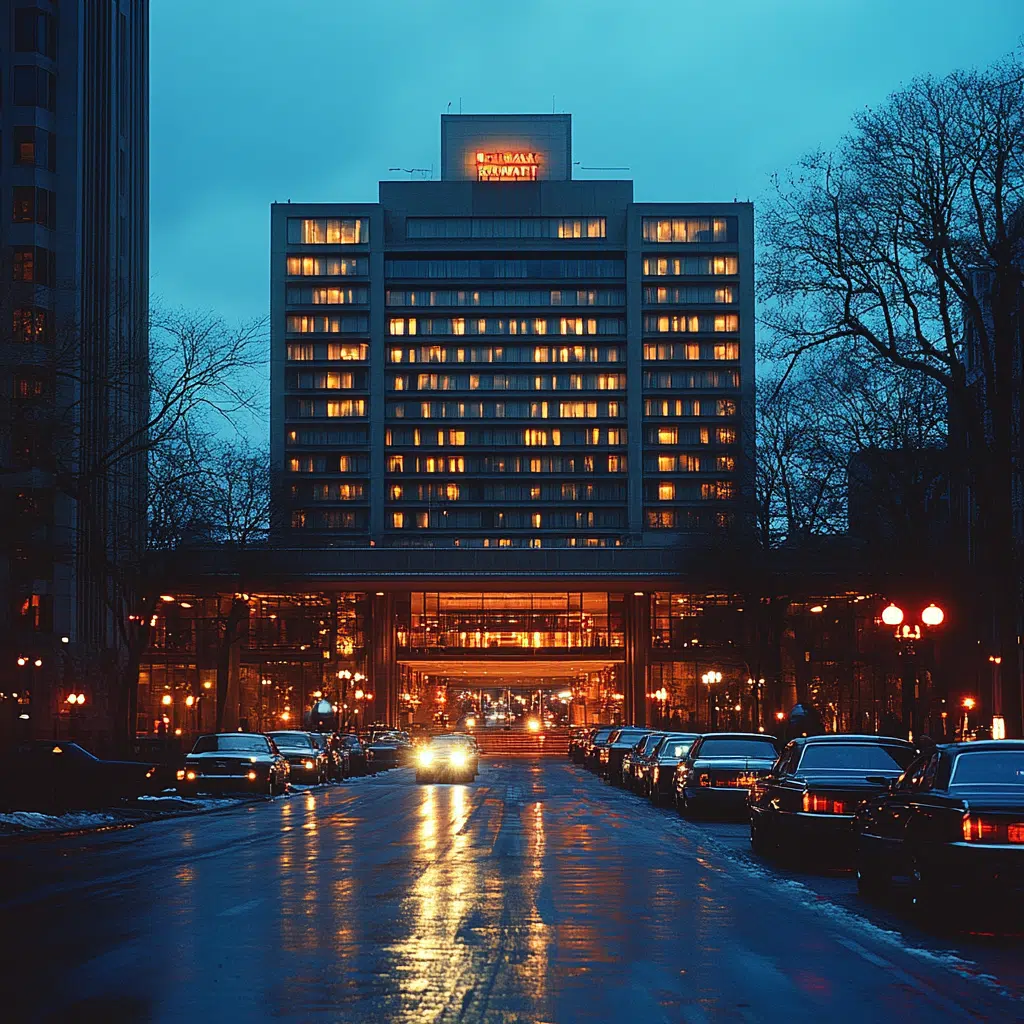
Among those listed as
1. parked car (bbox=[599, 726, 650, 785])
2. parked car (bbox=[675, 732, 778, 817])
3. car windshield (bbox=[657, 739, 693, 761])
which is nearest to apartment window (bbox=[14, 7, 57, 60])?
parked car (bbox=[599, 726, 650, 785])

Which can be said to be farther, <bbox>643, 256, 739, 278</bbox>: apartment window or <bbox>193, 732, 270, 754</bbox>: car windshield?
<bbox>643, 256, 739, 278</bbox>: apartment window

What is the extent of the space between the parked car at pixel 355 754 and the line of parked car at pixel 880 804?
103 feet

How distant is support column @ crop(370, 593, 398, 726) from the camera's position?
106 meters

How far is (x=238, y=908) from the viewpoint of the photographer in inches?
575

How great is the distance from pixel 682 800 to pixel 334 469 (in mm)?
103495

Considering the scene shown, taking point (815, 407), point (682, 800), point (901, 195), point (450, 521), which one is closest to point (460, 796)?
point (682, 800)

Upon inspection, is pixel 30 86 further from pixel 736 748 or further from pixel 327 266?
pixel 327 266

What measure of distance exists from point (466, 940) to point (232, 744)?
30522 mm

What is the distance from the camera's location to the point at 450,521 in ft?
436

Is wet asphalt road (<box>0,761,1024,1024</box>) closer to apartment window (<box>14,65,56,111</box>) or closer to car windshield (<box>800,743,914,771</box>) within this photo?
car windshield (<box>800,743,914,771</box>)

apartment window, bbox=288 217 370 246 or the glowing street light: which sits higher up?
apartment window, bbox=288 217 370 246

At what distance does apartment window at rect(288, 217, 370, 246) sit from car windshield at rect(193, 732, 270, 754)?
312 ft

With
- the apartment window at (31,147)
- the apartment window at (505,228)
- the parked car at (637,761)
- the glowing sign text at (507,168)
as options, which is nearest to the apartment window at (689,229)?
the apartment window at (505,228)

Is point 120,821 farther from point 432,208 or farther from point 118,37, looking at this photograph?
point 432,208
